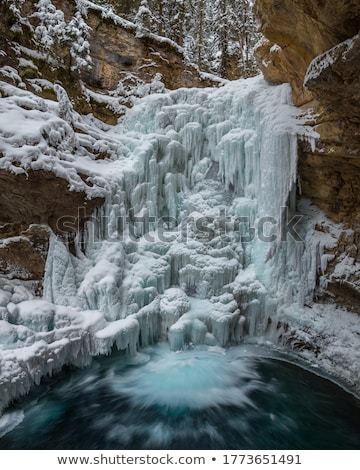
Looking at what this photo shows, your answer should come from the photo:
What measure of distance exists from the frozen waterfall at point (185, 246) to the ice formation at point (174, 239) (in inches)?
1.1

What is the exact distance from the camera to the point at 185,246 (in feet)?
26.8

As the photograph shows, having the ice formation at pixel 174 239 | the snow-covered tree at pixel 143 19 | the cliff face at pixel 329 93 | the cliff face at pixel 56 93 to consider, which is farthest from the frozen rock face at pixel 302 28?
the snow-covered tree at pixel 143 19

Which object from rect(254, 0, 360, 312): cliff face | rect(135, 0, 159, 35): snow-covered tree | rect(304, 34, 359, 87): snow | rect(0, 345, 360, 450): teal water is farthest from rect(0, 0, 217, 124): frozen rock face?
rect(0, 345, 360, 450): teal water

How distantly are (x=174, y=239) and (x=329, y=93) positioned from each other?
488cm

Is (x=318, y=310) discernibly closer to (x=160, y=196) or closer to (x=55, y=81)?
(x=160, y=196)

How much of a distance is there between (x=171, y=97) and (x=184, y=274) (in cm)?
598

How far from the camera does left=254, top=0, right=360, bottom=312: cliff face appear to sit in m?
3.95

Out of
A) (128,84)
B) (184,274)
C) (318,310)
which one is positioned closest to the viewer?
(318,310)

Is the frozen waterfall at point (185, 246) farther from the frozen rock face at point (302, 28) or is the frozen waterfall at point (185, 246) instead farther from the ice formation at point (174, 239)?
the frozen rock face at point (302, 28)

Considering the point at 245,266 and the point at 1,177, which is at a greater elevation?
the point at 1,177

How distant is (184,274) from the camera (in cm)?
795

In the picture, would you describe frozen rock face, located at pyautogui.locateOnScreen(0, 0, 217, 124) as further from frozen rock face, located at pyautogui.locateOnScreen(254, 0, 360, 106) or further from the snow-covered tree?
frozen rock face, located at pyautogui.locateOnScreen(254, 0, 360, 106)

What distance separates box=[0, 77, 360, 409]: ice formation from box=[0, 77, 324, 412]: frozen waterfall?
3 centimetres

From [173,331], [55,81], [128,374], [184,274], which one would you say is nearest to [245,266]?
[184,274]
